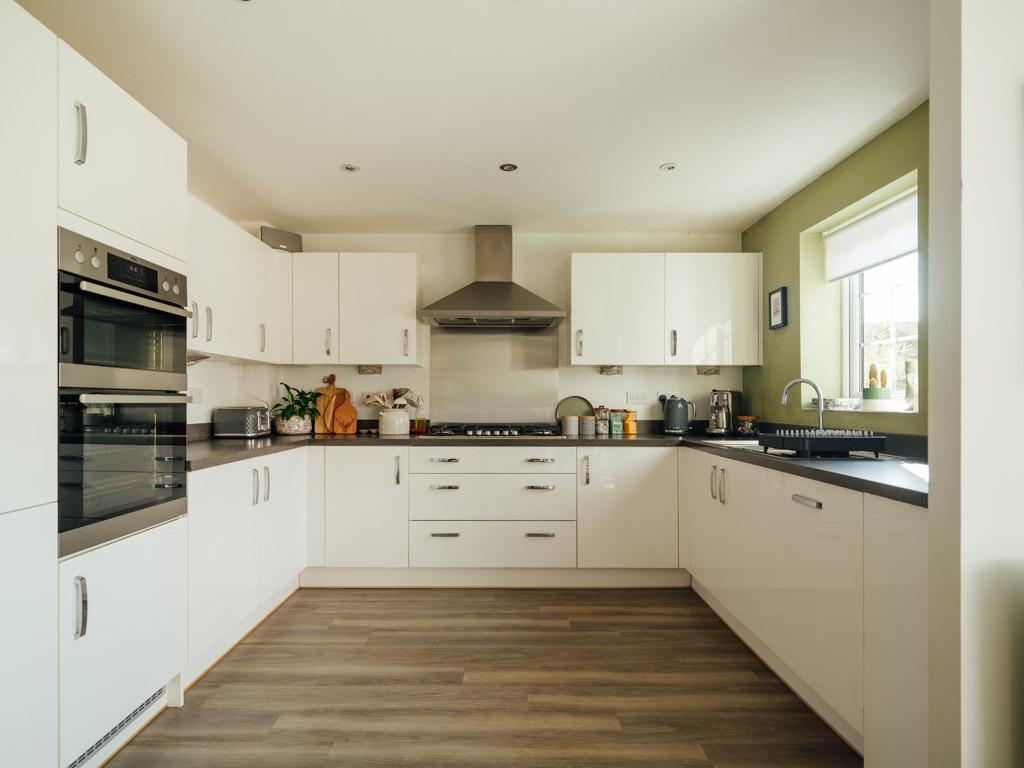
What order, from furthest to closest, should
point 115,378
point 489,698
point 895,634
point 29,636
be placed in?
point 489,698, point 115,378, point 895,634, point 29,636

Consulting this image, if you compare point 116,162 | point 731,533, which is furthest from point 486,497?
point 116,162

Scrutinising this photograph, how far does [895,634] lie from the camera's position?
153 centimetres

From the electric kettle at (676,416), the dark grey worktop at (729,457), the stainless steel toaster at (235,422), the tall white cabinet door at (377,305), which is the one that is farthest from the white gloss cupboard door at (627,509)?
the stainless steel toaster at (235,422)

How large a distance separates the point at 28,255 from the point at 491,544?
2.61 metres

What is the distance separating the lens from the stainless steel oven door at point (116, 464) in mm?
1530

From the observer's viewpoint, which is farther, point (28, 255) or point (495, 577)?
point (495, 577)

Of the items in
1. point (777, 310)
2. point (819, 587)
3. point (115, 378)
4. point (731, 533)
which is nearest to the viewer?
point (115, 378)

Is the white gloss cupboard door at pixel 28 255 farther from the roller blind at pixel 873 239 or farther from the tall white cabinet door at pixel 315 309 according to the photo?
the roller blind at pixel 873 239

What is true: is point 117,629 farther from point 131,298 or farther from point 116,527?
point 131,298

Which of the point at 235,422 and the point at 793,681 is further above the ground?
the point at 235,422

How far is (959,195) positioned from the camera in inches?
48.2

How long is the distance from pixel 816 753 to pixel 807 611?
0.43m

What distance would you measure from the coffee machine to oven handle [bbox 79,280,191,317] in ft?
10.2

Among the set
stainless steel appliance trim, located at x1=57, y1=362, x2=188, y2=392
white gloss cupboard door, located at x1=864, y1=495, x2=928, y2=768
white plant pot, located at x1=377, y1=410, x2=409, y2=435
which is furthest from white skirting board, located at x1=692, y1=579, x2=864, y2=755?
stainless steel appliance trim, located at x1=57, y1=362, x2=188, y2=392
